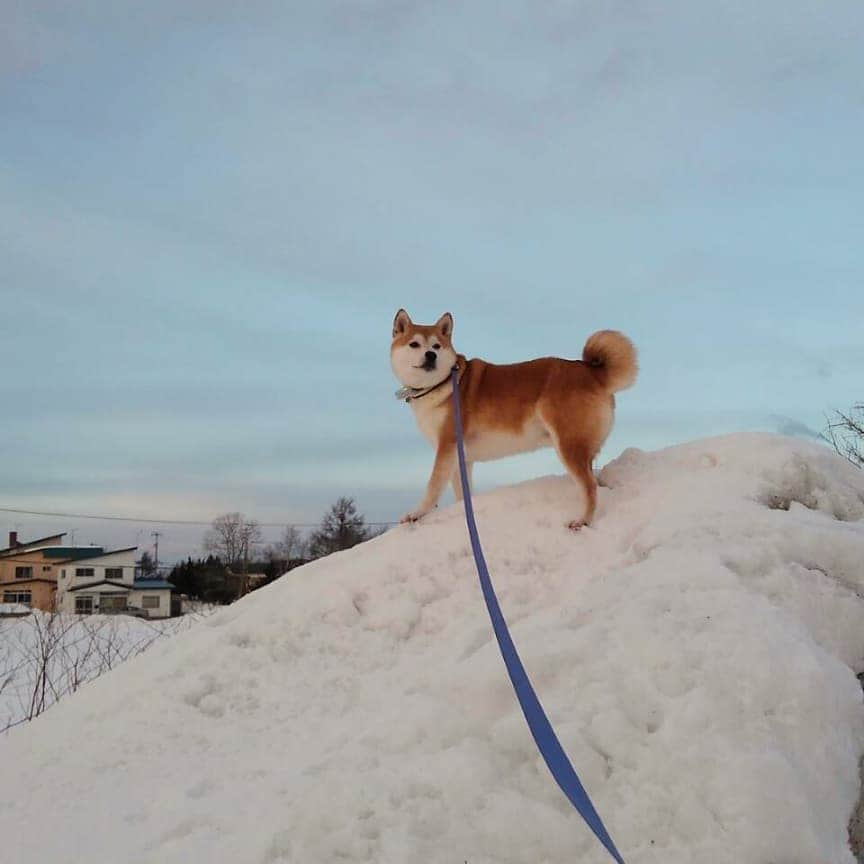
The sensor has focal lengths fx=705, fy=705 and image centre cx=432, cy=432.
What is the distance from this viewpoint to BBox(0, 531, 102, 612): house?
173 feet

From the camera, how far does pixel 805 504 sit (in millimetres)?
4758

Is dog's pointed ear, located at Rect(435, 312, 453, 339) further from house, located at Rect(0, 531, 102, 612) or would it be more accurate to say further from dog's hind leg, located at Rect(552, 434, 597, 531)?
house, located at Rect(0, 531, 102, 612)

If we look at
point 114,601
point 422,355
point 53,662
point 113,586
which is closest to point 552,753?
point 422,355

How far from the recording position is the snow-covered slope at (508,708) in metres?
2.32

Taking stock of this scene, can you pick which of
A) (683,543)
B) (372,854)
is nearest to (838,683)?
(683,543)

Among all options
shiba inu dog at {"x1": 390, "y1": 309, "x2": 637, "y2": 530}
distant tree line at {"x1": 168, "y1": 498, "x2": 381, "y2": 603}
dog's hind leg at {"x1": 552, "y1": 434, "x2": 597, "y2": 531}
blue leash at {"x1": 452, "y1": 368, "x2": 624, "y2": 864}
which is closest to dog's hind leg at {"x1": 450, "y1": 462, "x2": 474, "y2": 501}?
shiba inu dog at {"x1": 390, "y1": 309, "x2": 637, "y2": 530}

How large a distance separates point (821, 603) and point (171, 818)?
3063 millimetres

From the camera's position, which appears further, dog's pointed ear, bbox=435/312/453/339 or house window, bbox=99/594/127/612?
house window, bbox=99/594/127/612

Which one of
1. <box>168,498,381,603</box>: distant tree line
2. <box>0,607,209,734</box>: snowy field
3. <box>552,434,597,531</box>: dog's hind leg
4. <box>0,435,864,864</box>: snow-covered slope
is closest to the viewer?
<box>0,435,864,864</box>: snow-covered slope

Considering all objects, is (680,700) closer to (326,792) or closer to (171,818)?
(326,792)

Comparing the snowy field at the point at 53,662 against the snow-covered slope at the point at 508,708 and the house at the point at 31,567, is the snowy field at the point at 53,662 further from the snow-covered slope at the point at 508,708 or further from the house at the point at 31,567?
the house at the point at 31,567

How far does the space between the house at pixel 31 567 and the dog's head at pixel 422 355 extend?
179 ft

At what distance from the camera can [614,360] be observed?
5586mm

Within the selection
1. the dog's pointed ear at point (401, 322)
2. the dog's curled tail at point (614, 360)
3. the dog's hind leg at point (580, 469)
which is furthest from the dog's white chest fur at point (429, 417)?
the dog's curled tail at point (614, 360)
